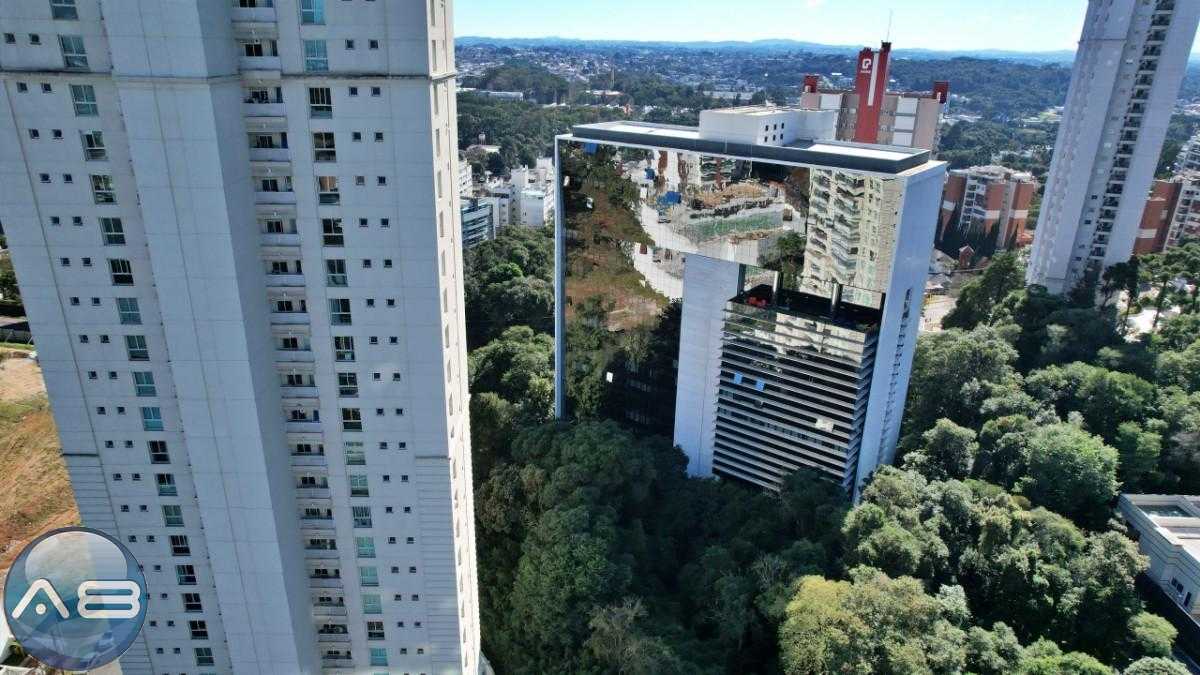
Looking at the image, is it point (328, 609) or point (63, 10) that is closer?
point (63, 10)

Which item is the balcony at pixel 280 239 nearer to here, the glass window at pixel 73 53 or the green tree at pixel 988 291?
the glass window at pixel 73 53

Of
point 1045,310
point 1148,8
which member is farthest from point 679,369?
point 1148,8

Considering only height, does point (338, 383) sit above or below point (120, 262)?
below

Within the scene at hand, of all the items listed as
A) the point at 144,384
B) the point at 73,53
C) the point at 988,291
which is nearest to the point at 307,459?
the point at 144,384

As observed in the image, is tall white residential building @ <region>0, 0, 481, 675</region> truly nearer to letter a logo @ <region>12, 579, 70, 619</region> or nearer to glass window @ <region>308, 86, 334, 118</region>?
glass window @ <region>308, 86, 334, 118</region>

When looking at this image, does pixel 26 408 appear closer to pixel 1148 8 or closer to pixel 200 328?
pixel 200 328

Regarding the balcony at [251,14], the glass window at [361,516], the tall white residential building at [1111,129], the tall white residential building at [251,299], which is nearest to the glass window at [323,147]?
the tall white residential building at [251,299]

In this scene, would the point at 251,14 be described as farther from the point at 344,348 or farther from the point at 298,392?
the point at 298,392
